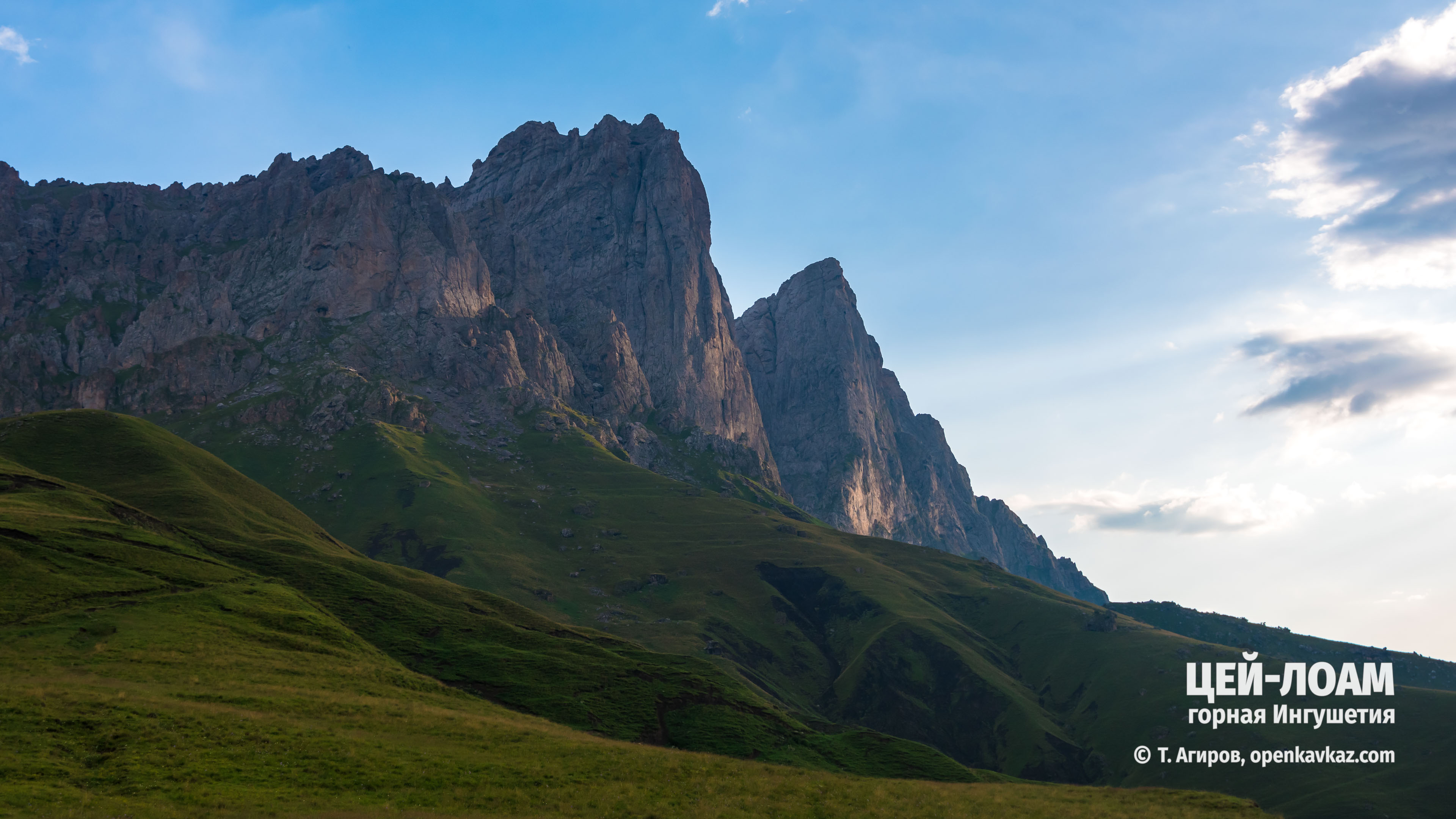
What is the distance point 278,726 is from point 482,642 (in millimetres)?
74362

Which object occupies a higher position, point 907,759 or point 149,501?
point 149,501

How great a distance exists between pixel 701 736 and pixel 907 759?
37.0m

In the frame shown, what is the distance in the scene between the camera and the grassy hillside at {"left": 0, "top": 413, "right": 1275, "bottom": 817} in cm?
5784

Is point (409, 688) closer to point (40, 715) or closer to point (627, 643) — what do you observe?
point (40, 715)

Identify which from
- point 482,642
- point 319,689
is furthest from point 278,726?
point 482,642

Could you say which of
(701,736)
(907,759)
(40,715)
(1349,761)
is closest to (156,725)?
(40,715)

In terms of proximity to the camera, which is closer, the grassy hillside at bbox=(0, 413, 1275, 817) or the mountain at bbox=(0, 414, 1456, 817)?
the grassy hillside at bbox=(0, 413, 1275, 817)

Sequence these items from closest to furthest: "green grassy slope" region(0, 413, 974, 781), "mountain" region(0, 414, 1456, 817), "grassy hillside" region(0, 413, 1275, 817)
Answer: "grassy hillside" region(0, 413, 1275, 817) < "mountain" region(0, 414, 1456, 817) < "green grassy slope" region(0, 413, 974, 781)

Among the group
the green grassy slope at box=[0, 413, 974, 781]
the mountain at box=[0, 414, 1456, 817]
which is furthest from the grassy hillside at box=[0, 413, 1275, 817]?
the green grassy slope at box=[0, 413, 974, 781]

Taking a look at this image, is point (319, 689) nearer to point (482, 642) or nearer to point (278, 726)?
point (278, 726)

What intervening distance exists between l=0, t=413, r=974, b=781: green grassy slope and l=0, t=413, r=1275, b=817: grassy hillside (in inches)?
33.6

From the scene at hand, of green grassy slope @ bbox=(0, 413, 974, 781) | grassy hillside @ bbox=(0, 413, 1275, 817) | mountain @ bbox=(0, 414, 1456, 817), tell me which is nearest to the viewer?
grassy hillside @ bbox=(0, 413, 1275, 817)

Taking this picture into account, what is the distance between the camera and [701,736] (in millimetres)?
128875

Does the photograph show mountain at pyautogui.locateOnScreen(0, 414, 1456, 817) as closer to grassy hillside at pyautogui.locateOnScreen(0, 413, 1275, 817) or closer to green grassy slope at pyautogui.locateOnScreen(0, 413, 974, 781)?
grassy hillside at pyautogui.locateOnScreen(0, 413, 1275, 817)
